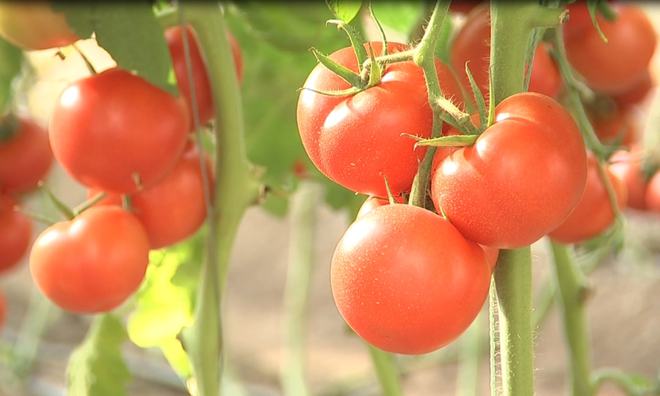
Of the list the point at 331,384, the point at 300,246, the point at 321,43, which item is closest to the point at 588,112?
the point at 321,43

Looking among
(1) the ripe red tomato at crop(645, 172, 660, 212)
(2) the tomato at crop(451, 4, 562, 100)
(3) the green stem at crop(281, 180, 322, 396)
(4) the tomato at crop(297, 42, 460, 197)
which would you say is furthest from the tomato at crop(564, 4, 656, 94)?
(3) the green stem at crop(281, 180, 322, 396)

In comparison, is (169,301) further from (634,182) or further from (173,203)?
(634,182)

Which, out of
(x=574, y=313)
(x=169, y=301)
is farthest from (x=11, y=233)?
(x=574, y=313)

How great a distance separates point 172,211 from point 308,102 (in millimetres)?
245

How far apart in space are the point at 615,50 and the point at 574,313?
0.23 m

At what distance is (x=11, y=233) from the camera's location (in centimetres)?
86

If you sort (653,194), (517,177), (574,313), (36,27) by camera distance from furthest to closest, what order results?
(653,194), (574,313), (36,27), (517,177)

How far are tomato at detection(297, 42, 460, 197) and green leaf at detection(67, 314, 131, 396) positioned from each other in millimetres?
396

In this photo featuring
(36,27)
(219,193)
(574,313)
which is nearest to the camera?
(36,27)

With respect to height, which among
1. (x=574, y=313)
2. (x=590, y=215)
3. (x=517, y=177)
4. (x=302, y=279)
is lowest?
(x=302, y=279)

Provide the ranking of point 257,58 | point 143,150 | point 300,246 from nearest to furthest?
point 143,150 → point 257,58 → point 300,246

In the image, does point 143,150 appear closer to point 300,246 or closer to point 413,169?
point 413,169

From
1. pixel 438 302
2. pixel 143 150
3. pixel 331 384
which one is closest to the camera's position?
pixel 438 302

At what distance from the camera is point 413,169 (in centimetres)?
45
